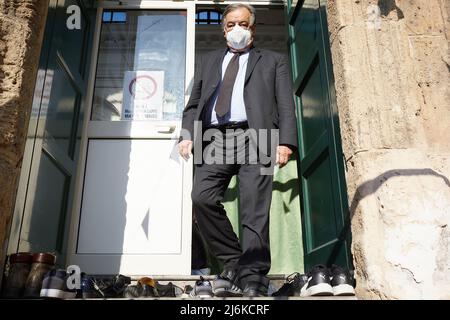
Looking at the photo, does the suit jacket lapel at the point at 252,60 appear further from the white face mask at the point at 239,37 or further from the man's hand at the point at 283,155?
the man's hand at the point at 283,155

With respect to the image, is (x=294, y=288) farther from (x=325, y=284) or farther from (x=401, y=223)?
(x=401, y=223)

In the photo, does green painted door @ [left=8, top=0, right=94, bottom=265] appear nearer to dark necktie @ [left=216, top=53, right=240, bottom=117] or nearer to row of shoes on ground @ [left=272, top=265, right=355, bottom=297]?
dark necktie @ [left=216, top=53, right=240, bottom=117]

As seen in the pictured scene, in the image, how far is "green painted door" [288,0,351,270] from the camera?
2692 mm

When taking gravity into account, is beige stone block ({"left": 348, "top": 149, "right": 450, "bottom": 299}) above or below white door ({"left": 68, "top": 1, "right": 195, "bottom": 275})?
below

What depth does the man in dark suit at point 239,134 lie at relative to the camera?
2486 mm

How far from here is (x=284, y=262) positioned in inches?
145

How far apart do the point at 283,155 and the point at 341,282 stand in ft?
2.66

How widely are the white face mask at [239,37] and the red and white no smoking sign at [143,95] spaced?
4.11 feet

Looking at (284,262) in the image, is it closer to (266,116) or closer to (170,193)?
(170,193)

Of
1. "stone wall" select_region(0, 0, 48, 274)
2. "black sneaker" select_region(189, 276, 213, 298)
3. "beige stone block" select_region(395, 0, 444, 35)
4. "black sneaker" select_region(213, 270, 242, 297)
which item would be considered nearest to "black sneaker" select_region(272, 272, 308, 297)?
"black sneaker" select_region(213, 270, 242, 297)

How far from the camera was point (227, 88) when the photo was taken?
2.81 metres

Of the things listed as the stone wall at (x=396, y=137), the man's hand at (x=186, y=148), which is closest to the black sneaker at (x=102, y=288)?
the man's hand at (x=186, y=148)

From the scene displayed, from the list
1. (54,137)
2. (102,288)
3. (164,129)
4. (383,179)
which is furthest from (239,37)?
(102,288)

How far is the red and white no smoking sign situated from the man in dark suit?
3.35 ft
